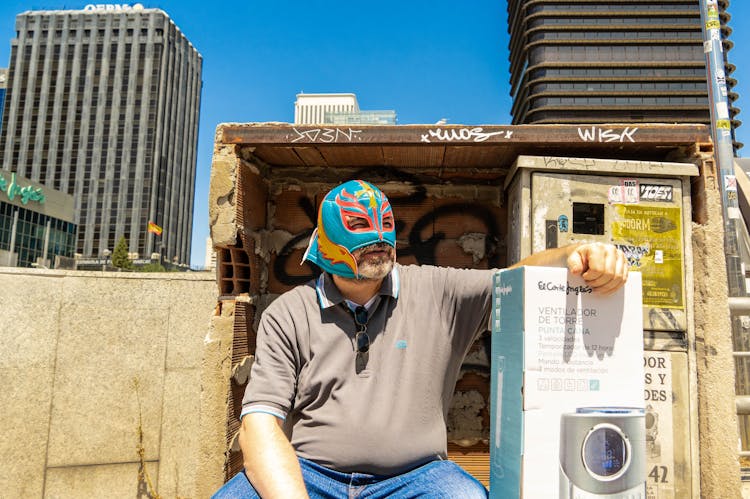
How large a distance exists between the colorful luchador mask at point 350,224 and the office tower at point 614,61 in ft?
242

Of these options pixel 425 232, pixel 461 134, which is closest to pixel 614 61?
pixel 425 232

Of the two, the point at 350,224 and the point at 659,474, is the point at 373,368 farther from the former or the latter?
the point at 659,474

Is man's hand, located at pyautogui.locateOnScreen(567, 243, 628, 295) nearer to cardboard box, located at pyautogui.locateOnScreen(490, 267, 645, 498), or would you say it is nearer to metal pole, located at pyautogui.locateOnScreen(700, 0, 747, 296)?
cardboard box, located at pyautogui.locateOnScreen(490, 267, 645, 498)

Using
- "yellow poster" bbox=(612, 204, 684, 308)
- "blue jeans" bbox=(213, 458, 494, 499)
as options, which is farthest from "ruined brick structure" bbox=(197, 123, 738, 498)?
"blue jeans" bbox=(213, 458, 494, 499)

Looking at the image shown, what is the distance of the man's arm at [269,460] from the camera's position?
4.95ft

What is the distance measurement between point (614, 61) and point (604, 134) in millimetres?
79907

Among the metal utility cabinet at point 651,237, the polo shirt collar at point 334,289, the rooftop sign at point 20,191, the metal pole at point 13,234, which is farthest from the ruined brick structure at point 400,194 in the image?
the metal pole at point 13,234

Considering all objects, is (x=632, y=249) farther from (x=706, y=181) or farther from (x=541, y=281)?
(x=541, y=281)

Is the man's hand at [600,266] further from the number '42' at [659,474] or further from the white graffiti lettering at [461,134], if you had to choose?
the number '42' at [659,474]

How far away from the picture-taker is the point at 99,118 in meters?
86.7

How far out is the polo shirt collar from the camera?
1.96 meters

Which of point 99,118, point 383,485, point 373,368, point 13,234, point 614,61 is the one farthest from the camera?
point 99,118

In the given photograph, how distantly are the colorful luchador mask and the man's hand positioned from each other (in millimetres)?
759

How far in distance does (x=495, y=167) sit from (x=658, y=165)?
1051 mm
